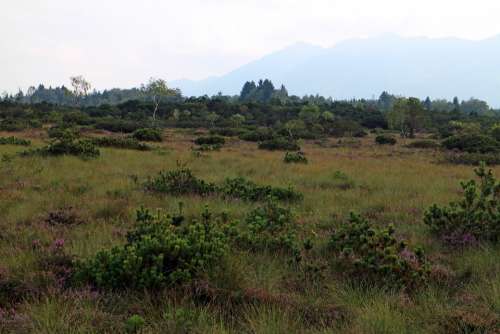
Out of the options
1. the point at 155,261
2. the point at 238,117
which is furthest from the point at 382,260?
the point at 238,117

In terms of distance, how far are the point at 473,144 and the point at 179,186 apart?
66.3 feet

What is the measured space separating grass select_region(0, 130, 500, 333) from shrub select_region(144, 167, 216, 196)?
1.22 feet

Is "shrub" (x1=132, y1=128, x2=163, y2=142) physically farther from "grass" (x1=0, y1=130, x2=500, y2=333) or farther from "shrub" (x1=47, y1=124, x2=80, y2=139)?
"grass" (x1=0, y1=130, x2=500, y2=333)

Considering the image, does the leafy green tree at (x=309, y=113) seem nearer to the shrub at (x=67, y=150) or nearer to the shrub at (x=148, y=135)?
the shrub at (x=148, y=135)

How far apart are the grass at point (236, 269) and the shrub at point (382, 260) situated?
0.20 m

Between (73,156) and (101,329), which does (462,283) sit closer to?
(101,329)

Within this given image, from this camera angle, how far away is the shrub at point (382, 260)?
167 inches

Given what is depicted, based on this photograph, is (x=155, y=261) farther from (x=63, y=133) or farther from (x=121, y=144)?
(x=63, y=133)

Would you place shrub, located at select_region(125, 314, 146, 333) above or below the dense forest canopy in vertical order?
below

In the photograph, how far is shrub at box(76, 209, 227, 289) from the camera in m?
3.90

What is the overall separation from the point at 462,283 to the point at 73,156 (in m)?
11.8

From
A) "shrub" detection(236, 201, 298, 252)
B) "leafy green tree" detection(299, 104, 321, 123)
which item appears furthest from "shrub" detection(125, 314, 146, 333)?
"leafy green tree" detection(299, 104, 321, 123)

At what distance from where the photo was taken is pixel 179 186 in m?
8.67

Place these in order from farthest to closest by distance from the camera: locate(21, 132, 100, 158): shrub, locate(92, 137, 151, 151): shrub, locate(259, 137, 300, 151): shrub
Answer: locate(259, 137, 300, 151): shrub, locate(92, 137, 151, 151): shrub, locate(21, 132, 100, 158): shrub
